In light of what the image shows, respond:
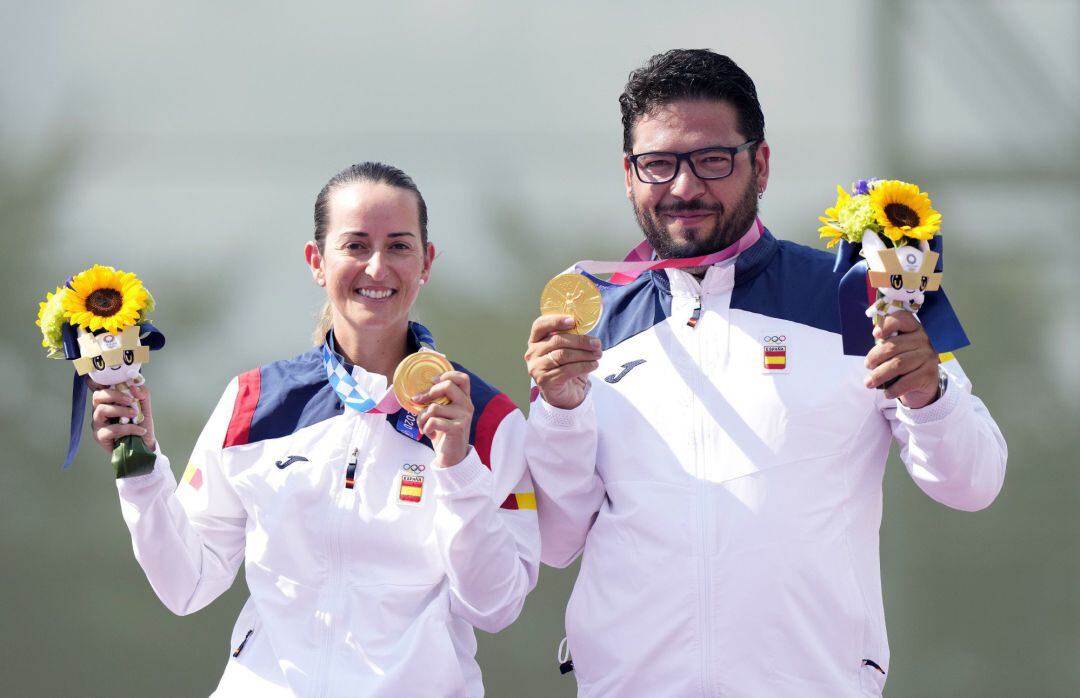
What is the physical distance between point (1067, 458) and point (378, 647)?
3119 mm

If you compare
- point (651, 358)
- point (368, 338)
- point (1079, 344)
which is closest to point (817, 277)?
point (651, 358)

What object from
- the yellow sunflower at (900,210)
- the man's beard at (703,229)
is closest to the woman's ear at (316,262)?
the man's beard at (703,229)

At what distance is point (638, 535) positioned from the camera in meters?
3.09

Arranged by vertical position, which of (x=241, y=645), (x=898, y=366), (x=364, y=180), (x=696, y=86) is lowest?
(x=241, y=645)

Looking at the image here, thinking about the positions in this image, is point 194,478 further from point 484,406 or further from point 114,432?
point 484,406

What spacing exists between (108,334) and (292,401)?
542mm

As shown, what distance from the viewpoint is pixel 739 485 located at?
3.04 metres

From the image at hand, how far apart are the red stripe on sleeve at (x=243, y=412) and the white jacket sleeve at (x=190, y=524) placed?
2 centimetres

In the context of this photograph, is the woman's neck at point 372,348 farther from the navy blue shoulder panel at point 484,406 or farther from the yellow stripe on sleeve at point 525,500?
the yellow stripe on sleeve at point 525,500

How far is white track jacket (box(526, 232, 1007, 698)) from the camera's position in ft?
9.71

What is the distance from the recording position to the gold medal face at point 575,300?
10.00 feet

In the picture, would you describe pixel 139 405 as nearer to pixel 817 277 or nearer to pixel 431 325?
pixel 817 277

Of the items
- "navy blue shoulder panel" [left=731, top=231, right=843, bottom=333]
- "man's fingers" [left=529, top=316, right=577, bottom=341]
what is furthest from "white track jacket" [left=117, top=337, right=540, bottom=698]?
"navy blue shoulder panel" [left=731, top=231, right=843, bottom=333]

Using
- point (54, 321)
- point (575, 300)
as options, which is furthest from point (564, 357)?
point (54, 321)
